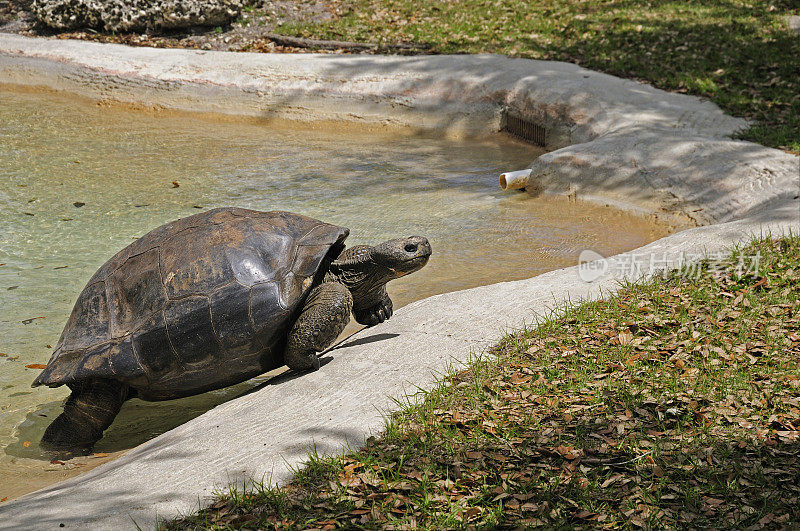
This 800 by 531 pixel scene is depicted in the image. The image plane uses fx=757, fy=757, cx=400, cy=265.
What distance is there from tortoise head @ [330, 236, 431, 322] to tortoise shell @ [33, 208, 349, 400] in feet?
0.83

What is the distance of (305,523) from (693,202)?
596 cm

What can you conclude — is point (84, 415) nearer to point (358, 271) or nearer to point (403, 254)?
point (358, 271)

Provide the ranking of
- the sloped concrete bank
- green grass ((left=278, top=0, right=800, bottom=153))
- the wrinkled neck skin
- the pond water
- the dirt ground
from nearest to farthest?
the sloped concrete bank
the wrinkled neck skin
the pond water
green grass ((left=278, top=0, right=800, bottom=153))
the dirt ground

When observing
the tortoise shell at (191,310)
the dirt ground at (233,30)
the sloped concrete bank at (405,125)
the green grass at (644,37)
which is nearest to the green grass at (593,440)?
the sloped concrete bank at (405,125)

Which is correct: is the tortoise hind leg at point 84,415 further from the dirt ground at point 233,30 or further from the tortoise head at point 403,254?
the dirt ground at point 233,30

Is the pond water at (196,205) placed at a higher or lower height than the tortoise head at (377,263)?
lower

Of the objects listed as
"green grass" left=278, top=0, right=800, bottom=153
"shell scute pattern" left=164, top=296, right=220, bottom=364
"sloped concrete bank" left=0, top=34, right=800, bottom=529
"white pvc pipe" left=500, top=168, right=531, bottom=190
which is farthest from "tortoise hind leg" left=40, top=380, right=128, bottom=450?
"green grass" left=278, top=0, right=800, bottom=153

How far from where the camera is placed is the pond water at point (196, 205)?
5.84 meters

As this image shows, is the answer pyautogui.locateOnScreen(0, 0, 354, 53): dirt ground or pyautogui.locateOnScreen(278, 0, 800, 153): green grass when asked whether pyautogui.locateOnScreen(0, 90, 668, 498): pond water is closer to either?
pyautogui.locateOnScreen(278, 0, 800, 153): green grass

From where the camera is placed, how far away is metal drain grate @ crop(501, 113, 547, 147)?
11.1 meters

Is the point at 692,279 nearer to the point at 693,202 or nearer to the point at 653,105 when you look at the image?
the point at 693,202

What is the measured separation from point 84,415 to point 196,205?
4.36 meters

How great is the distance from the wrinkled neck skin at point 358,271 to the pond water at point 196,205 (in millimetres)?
1374

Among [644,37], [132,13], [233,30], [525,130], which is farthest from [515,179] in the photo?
[132,13]
